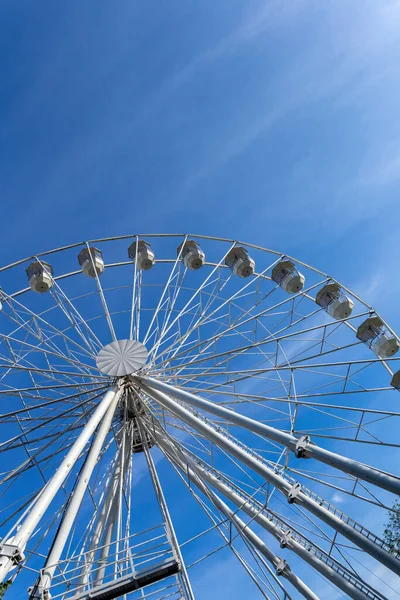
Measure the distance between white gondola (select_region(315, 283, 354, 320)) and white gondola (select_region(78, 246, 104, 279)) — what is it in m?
9.37

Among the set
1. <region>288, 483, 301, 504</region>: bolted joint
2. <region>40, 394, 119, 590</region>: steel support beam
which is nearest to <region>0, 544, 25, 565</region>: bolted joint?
<region>40, 394, 119, 590</region>: steel support beam

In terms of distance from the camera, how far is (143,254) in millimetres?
22641

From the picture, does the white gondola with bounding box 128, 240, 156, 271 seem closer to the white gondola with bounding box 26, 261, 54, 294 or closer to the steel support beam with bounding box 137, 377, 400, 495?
the white gondola with bounding box 26, 261, 54, 294

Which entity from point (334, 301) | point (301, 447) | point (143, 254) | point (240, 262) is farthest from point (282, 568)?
point (143, 254)

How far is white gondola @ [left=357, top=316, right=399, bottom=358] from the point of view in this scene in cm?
2008

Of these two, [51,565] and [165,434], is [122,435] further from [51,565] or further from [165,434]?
[51,565]

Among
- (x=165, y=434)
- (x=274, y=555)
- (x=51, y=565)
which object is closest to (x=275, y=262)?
(x=165, y=434)

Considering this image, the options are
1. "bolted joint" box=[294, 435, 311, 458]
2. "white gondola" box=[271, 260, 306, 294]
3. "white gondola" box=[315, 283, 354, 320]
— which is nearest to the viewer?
"bolted joint" box=[294, 435, 311, 458]

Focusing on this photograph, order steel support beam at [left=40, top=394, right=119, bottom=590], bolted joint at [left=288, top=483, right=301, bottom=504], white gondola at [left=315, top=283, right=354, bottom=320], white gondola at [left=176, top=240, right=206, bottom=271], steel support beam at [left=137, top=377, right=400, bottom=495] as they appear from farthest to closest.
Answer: white gondola at [left=176, top=240, right=206, bottom=271], white gondola at [left=315, top=283, right=354, bottom=320], bolted joint at [left=288, top=483, right=301, bottom=504], steel support beam at [left=137, top=377, right=400, bottom=495], steel support beam at [left=40, top=394, right=119, bottom=590]

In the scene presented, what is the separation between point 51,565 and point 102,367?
26.1ft

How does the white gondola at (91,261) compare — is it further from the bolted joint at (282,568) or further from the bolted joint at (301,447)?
the bolted joint at (282,568)

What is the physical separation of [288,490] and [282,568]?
4961 mm

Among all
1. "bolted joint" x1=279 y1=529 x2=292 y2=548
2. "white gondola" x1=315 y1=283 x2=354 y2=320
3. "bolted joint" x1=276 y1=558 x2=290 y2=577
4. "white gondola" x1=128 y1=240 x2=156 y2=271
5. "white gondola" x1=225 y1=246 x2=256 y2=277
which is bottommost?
"bolted joint" x1=276 y1=558 x2=290 y2=577

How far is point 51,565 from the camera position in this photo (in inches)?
411
